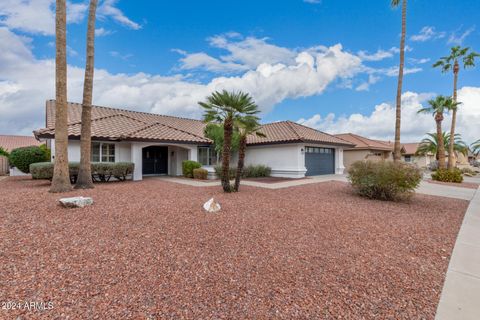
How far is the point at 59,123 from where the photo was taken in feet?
33.0

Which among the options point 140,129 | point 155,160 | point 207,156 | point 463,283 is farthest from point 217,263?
point 207,156

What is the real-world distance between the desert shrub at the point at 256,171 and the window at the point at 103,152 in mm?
9618

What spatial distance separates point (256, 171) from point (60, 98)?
1347 centimetres

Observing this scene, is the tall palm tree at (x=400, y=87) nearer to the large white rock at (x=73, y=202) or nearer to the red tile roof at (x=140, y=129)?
the red tile roof at (x=140, y=129)

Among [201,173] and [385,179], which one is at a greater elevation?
[385,179]

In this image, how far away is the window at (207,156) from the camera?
69.6 ft

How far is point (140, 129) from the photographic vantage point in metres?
17.4

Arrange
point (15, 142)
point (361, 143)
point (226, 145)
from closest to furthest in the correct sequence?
1. point (226, 145)
2. point (361, 143)
3. point (15, 142)

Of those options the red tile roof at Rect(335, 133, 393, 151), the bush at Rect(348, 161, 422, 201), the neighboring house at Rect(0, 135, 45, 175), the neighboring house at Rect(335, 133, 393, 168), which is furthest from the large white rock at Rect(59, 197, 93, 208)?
the neighboring house at Rect(0, 135, 45, 175)

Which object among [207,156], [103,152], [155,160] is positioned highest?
[103,152]

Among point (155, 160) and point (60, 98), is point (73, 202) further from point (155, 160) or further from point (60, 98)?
point (155, 160)

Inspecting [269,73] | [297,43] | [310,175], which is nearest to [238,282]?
[310,175]

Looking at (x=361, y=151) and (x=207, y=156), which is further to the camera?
(x=361, y=151)

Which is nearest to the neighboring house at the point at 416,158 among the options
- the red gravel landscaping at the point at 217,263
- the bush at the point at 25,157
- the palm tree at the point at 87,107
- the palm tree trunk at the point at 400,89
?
the palm tree trunk at the point at 400,89
